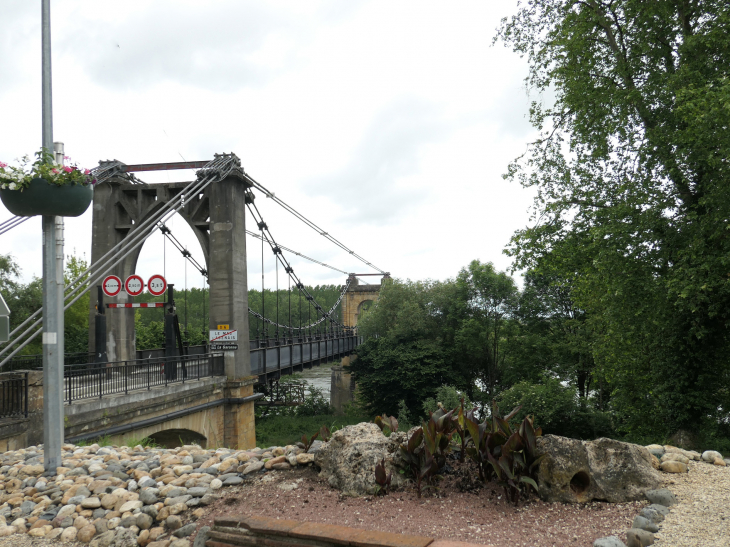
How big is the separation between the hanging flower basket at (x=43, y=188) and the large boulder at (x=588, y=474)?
5699mm

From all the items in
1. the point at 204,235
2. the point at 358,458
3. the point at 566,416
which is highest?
the point at 204,235

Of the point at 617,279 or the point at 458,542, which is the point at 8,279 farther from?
the point at 458,542

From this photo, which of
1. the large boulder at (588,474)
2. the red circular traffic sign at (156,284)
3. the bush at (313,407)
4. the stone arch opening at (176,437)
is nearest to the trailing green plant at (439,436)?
the large boulder at (588,474)

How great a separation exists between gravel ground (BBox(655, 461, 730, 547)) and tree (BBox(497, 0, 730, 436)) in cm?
504

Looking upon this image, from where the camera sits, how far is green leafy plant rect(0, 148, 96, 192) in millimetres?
5859

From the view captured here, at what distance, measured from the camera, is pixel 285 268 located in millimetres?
27062


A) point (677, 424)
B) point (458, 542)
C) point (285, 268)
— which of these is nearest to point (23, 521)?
point (458, 542)

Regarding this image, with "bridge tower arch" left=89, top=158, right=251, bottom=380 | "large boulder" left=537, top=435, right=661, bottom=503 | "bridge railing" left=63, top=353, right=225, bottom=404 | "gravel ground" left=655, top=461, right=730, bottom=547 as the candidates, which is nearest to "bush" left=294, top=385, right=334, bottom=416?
"bridge tower arch" left=89, top=158, right=251, bottom=380

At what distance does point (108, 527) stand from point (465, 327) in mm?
25690

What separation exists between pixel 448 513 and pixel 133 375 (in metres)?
11.0

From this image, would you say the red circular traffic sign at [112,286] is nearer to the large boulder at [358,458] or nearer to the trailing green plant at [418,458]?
the large boulder at [358,458]

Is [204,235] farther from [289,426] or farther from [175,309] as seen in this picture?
[289,426]

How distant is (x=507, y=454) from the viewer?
4355mm

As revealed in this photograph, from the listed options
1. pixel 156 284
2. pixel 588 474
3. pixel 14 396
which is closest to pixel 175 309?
pixel 156 284
